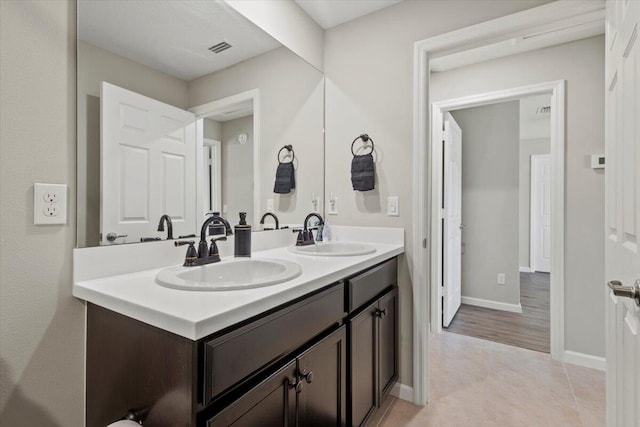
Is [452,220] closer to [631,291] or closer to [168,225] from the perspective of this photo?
[631,291]

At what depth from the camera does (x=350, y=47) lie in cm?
208

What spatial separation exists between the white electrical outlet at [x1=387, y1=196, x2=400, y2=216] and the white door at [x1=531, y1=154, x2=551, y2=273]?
4.63 metres

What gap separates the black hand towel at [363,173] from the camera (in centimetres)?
196

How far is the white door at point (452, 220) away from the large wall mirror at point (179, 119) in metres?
1.47

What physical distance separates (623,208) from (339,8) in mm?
1771

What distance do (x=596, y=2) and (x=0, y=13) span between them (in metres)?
2.19

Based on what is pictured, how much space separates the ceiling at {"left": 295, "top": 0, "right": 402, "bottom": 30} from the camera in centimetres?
191

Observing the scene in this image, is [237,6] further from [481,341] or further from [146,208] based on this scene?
[481,341]

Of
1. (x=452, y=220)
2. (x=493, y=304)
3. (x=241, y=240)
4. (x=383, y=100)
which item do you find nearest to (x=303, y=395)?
(x=241, y=240)

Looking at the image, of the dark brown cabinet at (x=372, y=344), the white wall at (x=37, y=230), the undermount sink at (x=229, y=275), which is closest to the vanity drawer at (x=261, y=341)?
the undermount sink at (x=229, y=275)

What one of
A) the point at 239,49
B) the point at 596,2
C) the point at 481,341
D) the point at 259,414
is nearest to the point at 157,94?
the point at 239,49

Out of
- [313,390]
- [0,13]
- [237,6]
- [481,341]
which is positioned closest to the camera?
[0,13]

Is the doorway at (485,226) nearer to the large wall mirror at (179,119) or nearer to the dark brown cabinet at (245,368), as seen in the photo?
the large wall mirror at (179,119)

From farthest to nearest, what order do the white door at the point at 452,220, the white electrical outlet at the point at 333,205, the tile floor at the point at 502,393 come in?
the white door at the point at 452,220 → the white electrical outlet at the point at 333,205 → the tile floor at the point at 502,393
